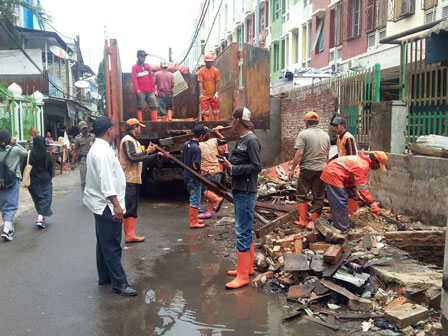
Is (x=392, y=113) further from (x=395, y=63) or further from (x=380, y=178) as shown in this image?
→ (x=395, y=63)

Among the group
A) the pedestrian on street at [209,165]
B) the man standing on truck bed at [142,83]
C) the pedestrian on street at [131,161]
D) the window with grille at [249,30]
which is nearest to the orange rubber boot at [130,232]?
the pedestrian on street at [131,161]

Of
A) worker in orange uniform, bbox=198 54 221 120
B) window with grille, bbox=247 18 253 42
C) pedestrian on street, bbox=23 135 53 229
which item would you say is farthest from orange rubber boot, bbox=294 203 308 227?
window with grille, bbox=247 18 253 42

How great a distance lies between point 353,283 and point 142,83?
7.09 metres

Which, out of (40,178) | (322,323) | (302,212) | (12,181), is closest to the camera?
(322,323)

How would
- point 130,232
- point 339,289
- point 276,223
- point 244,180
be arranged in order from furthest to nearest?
point 130,232
point 276,223
point 244,180
point 339,289

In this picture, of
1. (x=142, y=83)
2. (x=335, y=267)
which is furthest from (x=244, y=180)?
(x=142, y=83)

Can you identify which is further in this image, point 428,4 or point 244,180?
point 428,4

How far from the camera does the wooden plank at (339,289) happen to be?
3922mm

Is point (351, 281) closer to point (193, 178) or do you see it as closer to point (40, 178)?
point (193, 178)

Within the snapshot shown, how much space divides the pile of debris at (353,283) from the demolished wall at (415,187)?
183 cm

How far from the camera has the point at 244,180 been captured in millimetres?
4492

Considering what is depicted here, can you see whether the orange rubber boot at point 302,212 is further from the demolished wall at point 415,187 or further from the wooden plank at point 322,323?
the wooden plank at point 322,323

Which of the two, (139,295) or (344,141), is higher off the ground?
(344,141)

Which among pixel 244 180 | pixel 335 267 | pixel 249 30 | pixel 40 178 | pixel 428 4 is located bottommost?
pixel 335 267
